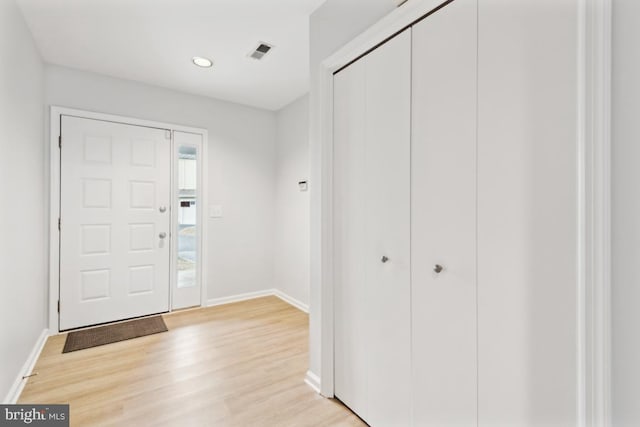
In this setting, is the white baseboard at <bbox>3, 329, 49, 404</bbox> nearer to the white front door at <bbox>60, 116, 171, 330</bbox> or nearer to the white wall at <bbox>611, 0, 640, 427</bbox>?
the white front door at <bbox>60, 116, 171, 330</bbox>

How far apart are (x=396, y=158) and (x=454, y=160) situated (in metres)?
0.30

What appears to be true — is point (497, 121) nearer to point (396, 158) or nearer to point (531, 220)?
point (531, 220)

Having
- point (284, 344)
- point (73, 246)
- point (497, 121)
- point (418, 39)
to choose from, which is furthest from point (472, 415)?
point (73, 246)

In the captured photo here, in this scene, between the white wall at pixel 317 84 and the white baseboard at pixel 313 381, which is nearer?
the white wall at pixel 317 84

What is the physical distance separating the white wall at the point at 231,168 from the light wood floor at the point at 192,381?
0.95 m

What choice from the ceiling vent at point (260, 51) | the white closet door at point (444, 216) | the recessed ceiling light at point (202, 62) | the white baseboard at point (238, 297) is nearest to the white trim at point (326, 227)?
the white closet door at point (444, 216)

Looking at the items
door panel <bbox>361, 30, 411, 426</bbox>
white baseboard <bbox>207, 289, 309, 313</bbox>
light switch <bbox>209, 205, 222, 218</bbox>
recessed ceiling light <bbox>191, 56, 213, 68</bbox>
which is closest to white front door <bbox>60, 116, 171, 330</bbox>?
light switch <bbox>209, 205, 222, 218</bbox>

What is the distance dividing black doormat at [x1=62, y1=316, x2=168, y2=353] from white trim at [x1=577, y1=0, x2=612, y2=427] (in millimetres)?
3054

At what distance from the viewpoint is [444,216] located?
48.0 inches

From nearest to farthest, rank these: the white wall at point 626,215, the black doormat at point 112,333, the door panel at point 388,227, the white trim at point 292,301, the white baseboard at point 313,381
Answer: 1. the white wall at point 626,215
2. the door panel at point 388,227
3. the white baseboard at point 313,381
4. the black doormat at point 112,333
5. the white trim at point 292,301

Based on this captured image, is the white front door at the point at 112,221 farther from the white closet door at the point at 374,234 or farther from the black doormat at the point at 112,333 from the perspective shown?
the white closet door at the point at 374,234

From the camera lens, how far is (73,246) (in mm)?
2832

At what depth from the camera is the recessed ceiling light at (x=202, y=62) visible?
2617mm

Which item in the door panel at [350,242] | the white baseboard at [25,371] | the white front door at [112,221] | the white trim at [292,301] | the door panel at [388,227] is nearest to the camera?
the door panel at [388,227]
